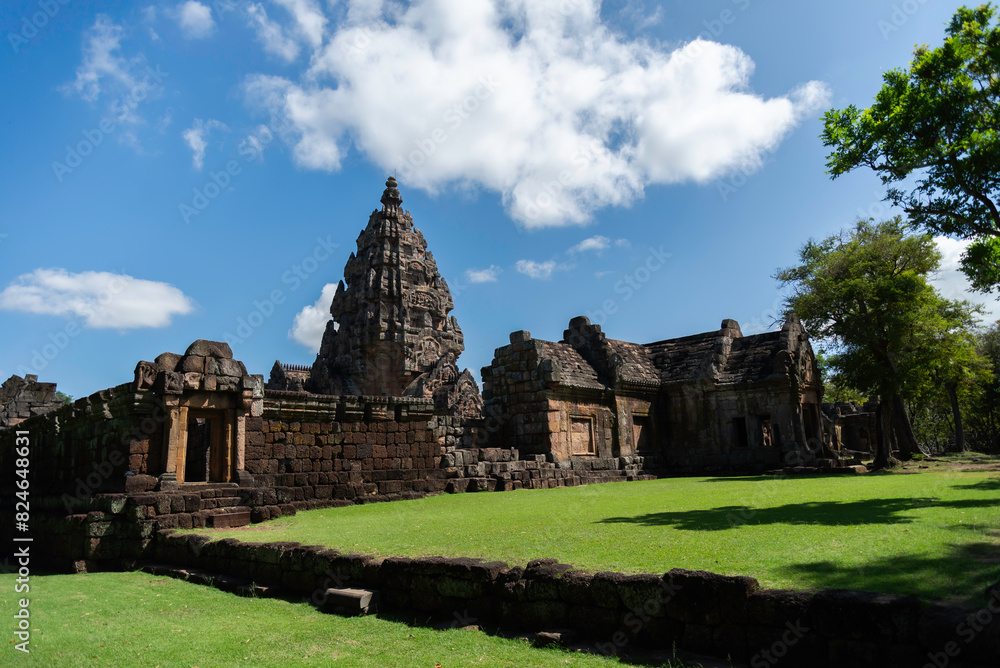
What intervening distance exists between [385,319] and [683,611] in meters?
36.1

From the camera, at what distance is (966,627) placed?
2.90 m

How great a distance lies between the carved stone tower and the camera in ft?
127

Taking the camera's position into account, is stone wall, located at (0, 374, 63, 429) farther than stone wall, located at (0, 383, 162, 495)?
Yes

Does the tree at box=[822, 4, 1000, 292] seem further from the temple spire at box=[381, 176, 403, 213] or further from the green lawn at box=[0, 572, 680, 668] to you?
the temple spire at box=[381, 176, 403, 213]

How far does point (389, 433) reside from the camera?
1349cm

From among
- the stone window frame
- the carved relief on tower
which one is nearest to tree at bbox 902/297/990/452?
the stone window frame

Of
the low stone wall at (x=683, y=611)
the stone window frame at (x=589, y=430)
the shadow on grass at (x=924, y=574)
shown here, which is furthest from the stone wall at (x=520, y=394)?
the shadow on grass at (x=924, y=574)

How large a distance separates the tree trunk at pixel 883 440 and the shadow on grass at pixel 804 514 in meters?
10.7

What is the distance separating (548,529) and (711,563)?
102 inches

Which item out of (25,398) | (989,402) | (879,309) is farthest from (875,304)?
(25,398)

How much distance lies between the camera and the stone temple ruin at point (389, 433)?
10148mm

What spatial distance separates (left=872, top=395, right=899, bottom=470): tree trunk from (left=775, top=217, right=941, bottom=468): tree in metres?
0.02

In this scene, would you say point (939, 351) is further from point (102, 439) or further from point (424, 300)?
point (424, 300)

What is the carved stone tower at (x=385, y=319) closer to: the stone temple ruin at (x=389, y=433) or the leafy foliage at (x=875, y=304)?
the stone temple ruin at (x=389, y=433)
